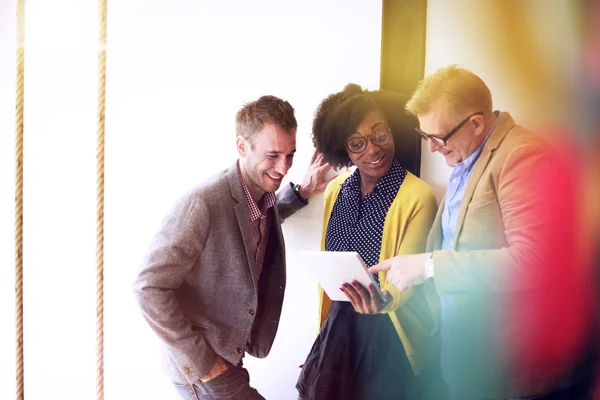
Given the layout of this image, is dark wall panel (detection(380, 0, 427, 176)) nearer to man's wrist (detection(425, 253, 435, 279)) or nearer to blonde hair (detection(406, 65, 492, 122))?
blonde hair (detection(406, 65, 492, 122))

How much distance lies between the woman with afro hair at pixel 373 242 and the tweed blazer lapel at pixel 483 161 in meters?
0.10

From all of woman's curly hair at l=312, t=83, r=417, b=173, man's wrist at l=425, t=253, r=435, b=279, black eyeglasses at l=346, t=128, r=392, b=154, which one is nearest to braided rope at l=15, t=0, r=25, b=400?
woman's curly hair at l=312, t=83, r=417, b=173

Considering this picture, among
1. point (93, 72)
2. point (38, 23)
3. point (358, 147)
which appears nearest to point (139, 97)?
point (93, 72)

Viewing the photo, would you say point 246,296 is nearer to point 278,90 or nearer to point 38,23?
point 278,90

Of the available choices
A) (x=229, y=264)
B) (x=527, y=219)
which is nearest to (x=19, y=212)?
(x=229, y=264)

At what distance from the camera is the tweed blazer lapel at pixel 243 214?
1.90 metres

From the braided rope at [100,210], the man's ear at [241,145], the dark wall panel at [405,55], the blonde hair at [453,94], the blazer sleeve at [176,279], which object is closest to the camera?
the blonde hair at [453,94]

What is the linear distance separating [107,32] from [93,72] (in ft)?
0.56

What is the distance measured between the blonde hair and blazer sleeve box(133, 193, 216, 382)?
0.68m

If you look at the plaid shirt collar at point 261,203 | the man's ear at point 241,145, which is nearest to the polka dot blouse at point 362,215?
the plaid shirt collar at point 261,203

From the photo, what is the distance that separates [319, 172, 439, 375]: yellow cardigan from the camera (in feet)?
5.45

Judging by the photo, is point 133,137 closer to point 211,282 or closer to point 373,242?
point 211,282

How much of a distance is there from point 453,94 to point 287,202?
0.60 m

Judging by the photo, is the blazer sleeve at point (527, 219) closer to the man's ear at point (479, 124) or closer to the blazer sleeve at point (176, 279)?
the man's ear at point (479, 124)
